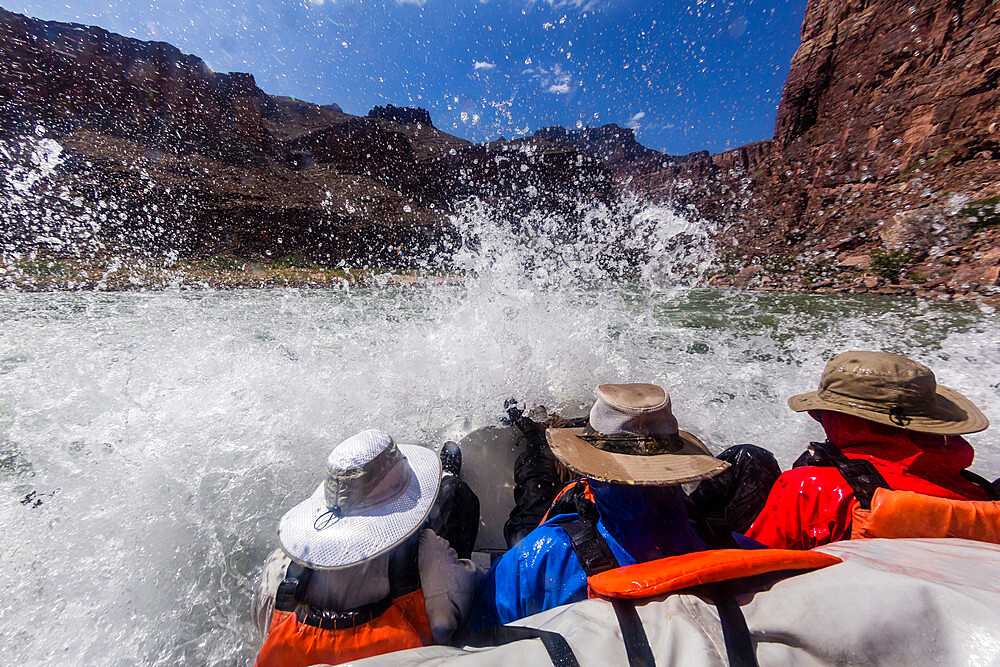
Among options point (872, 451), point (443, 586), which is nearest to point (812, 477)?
point (872, 451)

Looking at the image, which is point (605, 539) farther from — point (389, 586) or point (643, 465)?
point (389, 586)

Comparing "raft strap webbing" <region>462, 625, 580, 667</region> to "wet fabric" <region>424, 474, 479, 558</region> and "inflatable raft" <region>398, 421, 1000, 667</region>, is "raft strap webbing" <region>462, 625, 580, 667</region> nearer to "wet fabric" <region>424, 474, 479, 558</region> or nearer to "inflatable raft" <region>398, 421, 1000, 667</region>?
"inflatable raft" <region>398, 421, 1000, 667</region>

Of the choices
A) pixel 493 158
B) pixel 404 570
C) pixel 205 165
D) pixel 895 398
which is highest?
pixel 493 158

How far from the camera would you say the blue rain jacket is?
125 centimetres

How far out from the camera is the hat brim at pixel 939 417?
4.96 feet

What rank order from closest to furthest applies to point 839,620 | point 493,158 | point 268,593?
point 839,620 < point 268,593 < point 493,158

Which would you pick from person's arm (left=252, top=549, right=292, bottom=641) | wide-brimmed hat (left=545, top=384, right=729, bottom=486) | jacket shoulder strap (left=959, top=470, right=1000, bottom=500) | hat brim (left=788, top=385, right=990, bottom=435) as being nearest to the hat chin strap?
wide-brimmed hat (left=545, top=384, right=729, bottom=486)

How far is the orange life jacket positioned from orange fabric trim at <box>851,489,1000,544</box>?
1.62 metres

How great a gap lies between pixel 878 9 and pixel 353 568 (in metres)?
70.3

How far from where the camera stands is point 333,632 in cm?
125

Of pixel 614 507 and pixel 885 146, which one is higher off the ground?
pixel 885 146

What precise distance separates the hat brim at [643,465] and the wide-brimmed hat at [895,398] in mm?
877

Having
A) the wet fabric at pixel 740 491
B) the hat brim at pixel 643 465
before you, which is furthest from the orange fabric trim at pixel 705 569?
the wet fabric at pixel 740 491

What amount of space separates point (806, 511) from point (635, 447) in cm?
95
